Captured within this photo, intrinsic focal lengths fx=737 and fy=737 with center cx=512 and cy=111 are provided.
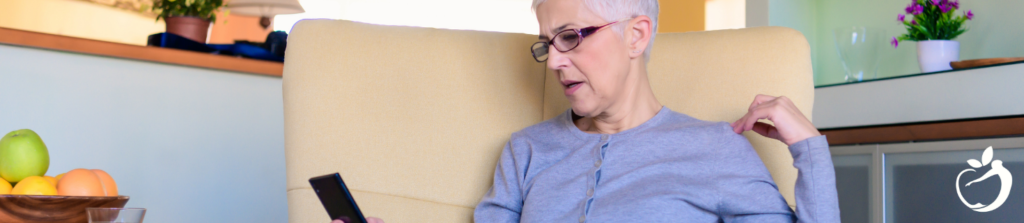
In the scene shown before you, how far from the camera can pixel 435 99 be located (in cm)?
130

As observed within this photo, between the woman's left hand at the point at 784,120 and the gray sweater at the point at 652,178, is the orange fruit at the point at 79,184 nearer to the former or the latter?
the gray sweater at the point at 652,178

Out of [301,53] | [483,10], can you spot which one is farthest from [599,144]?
[483,10]

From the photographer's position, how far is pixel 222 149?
1786 millimetres

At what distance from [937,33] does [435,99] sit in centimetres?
192

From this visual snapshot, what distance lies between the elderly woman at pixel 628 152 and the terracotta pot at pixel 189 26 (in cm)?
113

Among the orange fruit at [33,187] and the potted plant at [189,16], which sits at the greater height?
the potted plant at [189,16]

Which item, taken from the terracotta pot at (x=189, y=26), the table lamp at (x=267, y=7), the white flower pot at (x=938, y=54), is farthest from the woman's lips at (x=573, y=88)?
the table lamp at (x=267, y=7)

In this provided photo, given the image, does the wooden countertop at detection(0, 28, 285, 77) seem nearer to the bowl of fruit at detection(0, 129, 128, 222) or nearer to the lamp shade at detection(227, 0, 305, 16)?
the bowl of fruit at detection(0, 129, 128, 222)

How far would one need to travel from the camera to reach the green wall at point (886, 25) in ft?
8.23

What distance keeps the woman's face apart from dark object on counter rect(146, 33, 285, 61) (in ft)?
Answer: 3.15

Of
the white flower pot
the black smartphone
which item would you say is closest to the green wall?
the white flower pot

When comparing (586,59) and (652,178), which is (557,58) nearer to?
(586,59)

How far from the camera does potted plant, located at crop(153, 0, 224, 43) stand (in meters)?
1.97

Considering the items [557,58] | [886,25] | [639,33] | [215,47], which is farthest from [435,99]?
[886,25]
